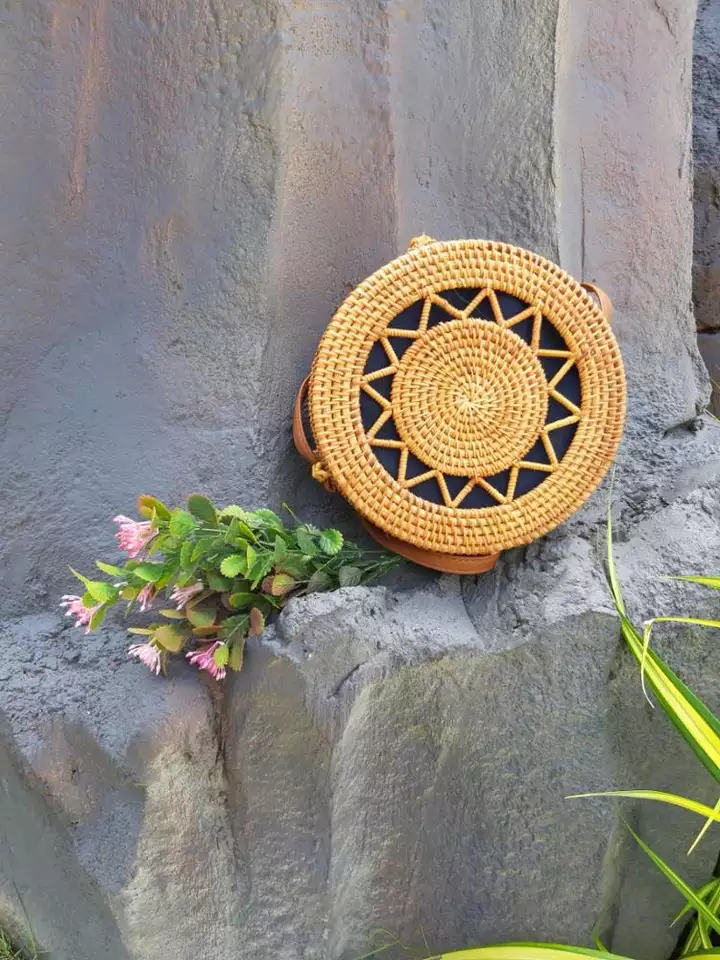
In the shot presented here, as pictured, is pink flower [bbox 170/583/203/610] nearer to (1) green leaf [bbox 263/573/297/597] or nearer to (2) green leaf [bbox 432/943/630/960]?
(1) green leaf [bbox 263/573/297/597]

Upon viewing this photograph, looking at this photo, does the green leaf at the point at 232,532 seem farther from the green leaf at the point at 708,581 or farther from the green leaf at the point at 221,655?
the green leaf at the point at 708,581

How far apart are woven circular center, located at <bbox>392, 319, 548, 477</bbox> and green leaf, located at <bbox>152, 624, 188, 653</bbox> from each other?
0.34 m

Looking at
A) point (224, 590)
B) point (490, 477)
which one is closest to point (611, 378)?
point (490, 477)

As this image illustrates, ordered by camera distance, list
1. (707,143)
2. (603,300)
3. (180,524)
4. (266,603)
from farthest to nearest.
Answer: (707,143), (603,300), (266,603), (180,524)

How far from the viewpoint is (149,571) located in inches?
33.8

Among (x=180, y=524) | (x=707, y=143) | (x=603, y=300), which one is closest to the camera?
(x=180, y=524)

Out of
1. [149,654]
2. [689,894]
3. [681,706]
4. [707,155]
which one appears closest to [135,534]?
[149,654]

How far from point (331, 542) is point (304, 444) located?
139 millimetres

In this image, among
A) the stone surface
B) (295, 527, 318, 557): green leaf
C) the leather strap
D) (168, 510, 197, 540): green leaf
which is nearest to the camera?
(168, 510, 197, 540): green leaf

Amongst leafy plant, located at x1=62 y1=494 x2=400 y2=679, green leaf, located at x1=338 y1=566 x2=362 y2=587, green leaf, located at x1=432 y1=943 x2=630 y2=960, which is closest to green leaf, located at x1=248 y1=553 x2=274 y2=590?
leafy plant, located at x1=62 y1=494 x2=400 y2=679

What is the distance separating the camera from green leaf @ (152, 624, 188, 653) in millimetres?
881

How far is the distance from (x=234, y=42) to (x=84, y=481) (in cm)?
61

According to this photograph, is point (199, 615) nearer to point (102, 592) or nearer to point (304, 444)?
point (102, 592)

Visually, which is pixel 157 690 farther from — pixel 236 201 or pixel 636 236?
pixel 636 236
